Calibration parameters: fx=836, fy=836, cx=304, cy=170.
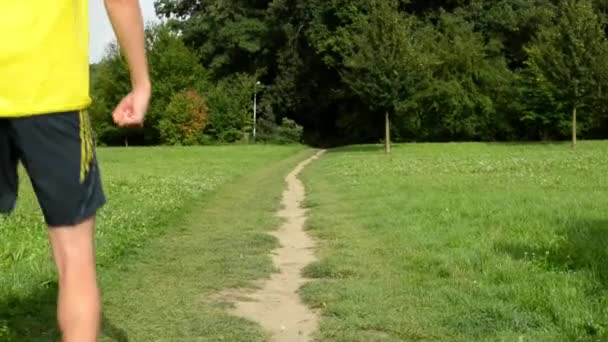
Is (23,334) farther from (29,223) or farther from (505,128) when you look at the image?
(505,128)

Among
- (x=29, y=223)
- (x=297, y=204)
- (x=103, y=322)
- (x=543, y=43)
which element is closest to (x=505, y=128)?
(x=543, y=43)

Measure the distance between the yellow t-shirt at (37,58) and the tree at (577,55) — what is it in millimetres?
35099

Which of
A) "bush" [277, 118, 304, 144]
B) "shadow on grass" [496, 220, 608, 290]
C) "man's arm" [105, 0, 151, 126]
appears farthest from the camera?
"bush" [277, 118, 304, 144]

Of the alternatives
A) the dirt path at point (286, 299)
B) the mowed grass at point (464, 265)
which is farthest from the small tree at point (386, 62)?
the dirt path at point (286, 299)

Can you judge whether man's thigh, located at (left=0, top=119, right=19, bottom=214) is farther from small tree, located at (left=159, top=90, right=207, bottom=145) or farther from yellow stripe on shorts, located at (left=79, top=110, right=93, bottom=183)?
small tree, located at (left=159, top=90, right=207, bottom=145)

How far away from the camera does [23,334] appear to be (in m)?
5.22

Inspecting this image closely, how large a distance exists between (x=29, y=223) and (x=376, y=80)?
2616 centimetres

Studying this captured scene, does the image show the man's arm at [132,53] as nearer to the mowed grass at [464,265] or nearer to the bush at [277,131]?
the mowed grass at [464,265]

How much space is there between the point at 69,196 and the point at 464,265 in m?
5.46

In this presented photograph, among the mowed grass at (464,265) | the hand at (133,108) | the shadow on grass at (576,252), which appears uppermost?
the hand at (133,108)

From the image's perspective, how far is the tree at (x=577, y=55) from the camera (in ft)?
116

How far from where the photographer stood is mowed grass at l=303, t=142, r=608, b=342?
5.50m

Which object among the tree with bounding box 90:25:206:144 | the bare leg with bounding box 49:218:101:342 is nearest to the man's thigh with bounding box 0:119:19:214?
the bare leg with bounding box 49:218:101:342

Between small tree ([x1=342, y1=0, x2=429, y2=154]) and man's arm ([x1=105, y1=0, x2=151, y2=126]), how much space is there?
32.0m
